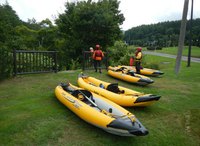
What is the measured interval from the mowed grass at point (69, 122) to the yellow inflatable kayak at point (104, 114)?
0.85 feet

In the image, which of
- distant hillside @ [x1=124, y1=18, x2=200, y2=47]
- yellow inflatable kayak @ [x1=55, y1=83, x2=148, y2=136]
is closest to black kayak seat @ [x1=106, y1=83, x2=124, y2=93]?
yellow inflatable kayak @ [x1=55, y1=83, x2=148, y2=136]

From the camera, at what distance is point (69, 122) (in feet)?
16.5

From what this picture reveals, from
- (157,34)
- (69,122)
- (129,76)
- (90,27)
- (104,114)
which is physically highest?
(157,34)

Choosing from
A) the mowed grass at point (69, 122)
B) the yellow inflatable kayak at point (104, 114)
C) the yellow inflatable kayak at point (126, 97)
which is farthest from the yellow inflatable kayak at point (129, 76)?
the yellow inflatable kayak at point (104, 114)

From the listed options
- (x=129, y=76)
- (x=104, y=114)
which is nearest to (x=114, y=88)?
(x=104, y=114)

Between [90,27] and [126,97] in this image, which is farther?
[90,27]

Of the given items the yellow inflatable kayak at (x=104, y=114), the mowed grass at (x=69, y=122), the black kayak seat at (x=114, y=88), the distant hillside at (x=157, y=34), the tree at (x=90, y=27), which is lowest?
the mowed grass at (x=69, y=122)

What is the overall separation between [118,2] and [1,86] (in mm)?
18567

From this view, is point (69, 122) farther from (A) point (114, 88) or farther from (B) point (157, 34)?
(B) point (157, 34)

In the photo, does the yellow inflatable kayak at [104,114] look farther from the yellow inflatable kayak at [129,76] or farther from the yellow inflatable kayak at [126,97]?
the yellow inflatable kayak at [129,76]

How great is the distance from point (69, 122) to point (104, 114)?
3.34 feet

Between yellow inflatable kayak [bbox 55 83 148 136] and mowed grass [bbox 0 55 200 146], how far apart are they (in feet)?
0.85

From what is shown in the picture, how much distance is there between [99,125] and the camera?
4379 millimetres

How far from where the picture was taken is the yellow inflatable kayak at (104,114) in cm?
405
